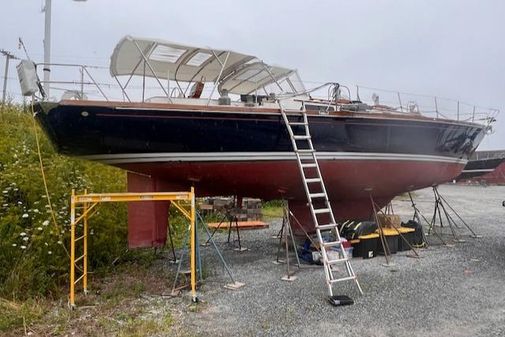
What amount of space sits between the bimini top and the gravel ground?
299 cm

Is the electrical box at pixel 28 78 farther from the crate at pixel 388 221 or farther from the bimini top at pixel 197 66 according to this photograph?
the crate at pixel 388 221

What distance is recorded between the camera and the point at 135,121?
19.2 ft

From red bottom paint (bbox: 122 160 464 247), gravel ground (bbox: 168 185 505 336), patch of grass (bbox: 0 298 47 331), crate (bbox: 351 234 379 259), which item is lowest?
gravel ground (bbox: 168 185 505 336)

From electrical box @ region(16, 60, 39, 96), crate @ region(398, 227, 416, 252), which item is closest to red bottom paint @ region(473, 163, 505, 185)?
crate @ region(398, 227, 416, 252)

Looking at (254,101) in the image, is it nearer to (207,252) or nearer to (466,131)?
(207,252)

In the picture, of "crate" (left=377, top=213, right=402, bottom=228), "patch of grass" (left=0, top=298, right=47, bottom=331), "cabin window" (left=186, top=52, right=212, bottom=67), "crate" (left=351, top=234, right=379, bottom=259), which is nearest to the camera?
"patch of grass" (left=0, top=298, right=47, bottom=331)

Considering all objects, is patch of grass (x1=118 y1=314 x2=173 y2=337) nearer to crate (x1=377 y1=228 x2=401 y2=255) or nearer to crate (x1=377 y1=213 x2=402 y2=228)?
crate (x1=377 y1=228 x2=401 y2=255)

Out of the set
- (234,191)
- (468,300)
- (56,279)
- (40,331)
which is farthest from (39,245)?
(468,300)

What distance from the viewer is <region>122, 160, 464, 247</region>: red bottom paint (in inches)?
251

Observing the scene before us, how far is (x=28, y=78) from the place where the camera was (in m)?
5.44

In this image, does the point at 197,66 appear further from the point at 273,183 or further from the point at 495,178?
the point at 495,178

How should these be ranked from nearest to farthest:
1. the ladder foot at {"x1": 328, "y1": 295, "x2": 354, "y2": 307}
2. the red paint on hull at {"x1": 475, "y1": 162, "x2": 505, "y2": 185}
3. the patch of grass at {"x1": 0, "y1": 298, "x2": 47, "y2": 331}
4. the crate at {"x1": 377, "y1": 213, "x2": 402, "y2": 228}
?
the patch of grass at {"x1": 0, "y1": 298, "x2": 47, "y2": 331} < the ladder foot at {"x1": 328, "y1": 295, "x2": 354, "y2": 307} < the crate at {"x1": 377, "y1": 213, "x2": 402, "y2": 228} < the red paint on hull at {"x1": 475, "y1": 162, "x2": 505, "y2": 185}

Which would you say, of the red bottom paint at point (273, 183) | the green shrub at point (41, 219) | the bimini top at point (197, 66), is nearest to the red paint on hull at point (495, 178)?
the red bottom paint at point (273, 183)

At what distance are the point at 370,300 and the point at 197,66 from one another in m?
4.29
